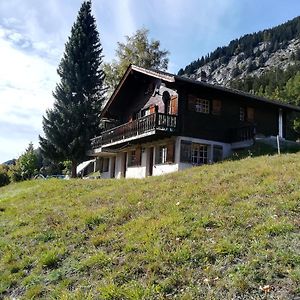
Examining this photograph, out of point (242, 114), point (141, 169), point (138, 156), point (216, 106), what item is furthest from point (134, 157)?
point (242, 114)

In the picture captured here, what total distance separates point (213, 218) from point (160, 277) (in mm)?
2416

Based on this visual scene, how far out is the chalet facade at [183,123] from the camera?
77.5 feet

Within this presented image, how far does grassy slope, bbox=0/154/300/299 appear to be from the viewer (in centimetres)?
614

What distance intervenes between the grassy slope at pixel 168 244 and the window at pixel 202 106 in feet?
40.8

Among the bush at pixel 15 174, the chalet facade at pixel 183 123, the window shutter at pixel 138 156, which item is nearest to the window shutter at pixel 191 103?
the chalet facade at pixel 183 123

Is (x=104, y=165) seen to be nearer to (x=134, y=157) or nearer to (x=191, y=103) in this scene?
(x=134, y=157)

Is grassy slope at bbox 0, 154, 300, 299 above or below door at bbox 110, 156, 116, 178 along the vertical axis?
below

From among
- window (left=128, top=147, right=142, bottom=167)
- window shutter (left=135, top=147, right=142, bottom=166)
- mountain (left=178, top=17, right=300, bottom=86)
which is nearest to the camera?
window shutter (left=135, top=147, right=142, bottom=166)

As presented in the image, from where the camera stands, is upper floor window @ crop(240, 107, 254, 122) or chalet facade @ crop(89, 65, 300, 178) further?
upper floor window @ crop(240, 107, 254, 122)

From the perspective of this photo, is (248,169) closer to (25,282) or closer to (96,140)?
(25,282)

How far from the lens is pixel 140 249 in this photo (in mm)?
7688

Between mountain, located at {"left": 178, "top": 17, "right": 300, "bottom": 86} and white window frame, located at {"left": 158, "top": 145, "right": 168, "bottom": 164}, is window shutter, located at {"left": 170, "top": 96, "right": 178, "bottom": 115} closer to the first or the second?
white window frame, located at {"left": 158, "top": 145, "right": 168, "bottom": 164}

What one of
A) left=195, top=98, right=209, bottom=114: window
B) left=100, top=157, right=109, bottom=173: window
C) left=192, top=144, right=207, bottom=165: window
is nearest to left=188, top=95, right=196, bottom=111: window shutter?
left=195, top=98, right=209, bottom=114: window

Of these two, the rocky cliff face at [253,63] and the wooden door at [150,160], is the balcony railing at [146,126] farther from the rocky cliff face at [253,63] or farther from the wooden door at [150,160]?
the rocky cliff face at [253,63]
